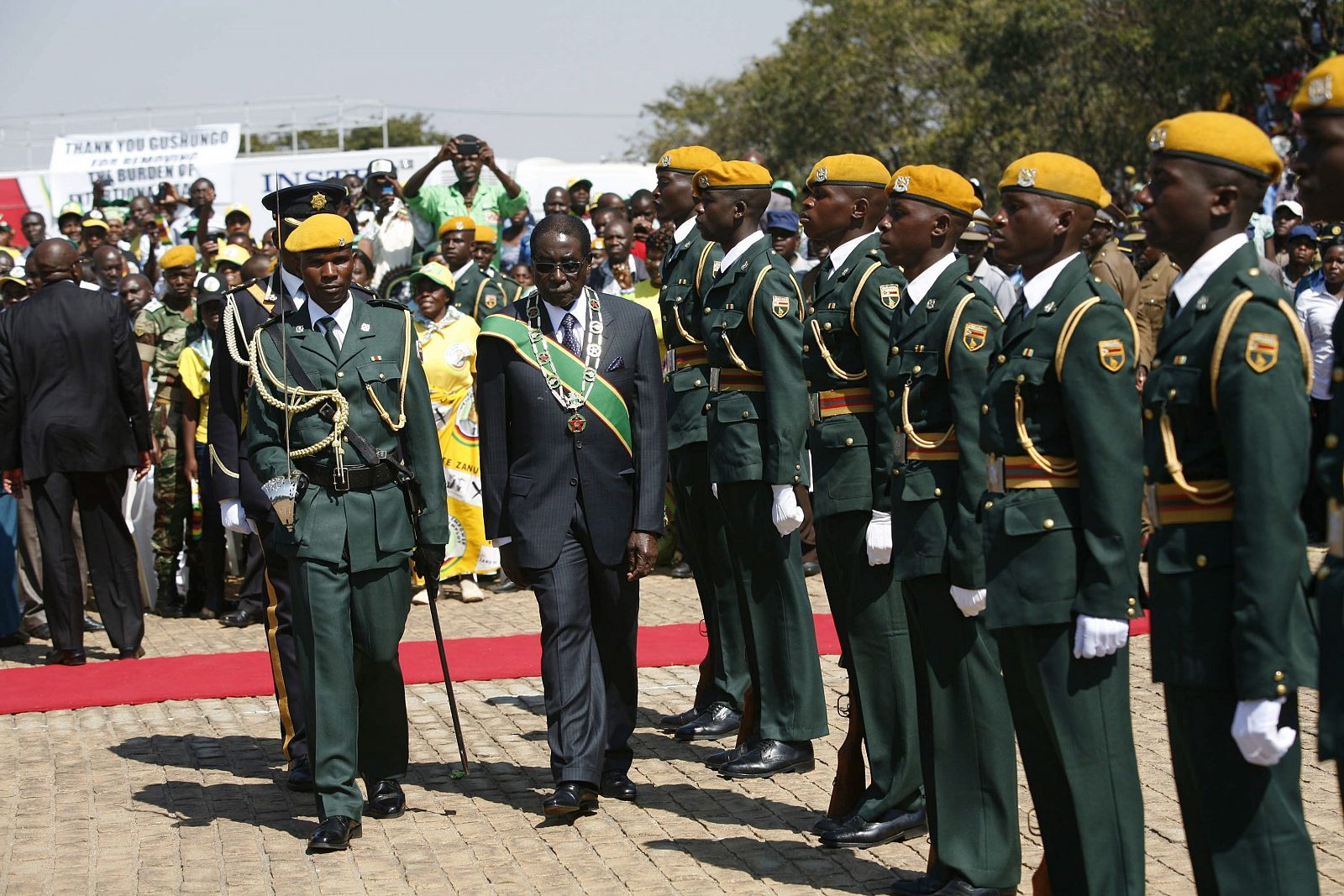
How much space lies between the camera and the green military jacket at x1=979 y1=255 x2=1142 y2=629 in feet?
15.2

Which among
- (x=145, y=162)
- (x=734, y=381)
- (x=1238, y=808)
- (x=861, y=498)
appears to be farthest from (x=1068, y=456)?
(x=145, y=162)

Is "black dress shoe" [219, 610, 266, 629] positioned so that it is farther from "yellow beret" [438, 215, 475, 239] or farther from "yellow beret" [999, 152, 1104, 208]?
"yellow beret" [999, 152, 1104, 208]

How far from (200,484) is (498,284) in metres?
2.69

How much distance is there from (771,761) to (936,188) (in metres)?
2.74

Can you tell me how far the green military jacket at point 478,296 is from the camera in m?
12.7

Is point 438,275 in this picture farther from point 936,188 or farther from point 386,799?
point 936,188

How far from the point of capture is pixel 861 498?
6543 millimetres

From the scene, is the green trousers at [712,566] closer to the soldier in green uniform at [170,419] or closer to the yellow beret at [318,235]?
the yellow beret at [318,235]

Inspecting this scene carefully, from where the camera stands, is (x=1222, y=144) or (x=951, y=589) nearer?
(x=1222, y=144)

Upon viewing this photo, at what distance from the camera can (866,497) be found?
21.4 feet

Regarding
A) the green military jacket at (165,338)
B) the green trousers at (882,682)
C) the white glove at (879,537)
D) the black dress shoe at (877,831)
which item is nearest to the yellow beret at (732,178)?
the green trousers at (882,682)

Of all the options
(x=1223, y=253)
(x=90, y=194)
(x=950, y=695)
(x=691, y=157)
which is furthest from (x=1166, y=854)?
(x=90, y=194)

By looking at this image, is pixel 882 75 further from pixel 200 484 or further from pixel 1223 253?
pixel 1223 253

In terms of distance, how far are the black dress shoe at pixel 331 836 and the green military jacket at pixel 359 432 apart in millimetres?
984
